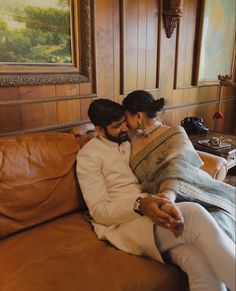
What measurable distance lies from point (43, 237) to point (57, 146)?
456 millimetres

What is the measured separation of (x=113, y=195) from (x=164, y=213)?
0.36 metres

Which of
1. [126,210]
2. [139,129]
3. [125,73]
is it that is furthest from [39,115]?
[126,210]

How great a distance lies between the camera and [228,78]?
267cm

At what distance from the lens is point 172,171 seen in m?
1.23

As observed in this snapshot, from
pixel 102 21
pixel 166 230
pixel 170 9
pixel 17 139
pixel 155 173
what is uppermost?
pixel 170 9

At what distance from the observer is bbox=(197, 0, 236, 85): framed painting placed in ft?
8.71

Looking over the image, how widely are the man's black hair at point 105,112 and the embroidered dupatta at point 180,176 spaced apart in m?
0.23

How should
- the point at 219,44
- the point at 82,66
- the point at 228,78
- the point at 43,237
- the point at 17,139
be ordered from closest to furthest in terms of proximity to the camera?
the point at 43,237, the point at 17,139, the point at 82,66, the point at 228,78, the point at 219,44

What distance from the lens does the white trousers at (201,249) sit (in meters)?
0.97

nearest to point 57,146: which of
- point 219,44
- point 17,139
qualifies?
point 17,139

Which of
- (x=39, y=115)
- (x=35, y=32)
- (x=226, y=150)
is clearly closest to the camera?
(x=35, y=32)

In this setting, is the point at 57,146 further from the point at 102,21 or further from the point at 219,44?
the point at 219,44

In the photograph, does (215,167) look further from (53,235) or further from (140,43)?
(140,43)

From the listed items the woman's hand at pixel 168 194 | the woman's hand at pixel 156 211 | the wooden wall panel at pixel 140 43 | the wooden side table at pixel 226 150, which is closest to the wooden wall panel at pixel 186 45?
the wooden wall panel at pixel 140 43
